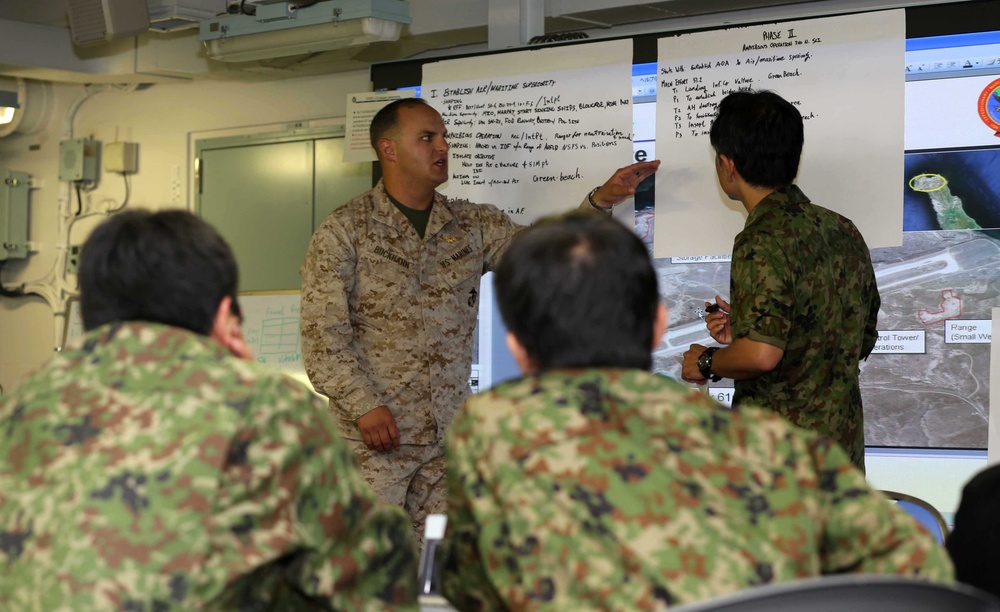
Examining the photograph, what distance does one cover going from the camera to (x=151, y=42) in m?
5.87

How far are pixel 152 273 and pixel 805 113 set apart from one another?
2.51 metres

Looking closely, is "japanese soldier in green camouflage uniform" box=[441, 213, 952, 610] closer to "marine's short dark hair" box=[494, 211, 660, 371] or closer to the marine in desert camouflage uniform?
"marine's short dark hair" box=[494, 211, 660, 371]

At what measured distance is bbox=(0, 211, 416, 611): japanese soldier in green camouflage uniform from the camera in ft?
4.27

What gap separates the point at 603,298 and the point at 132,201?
5777mm

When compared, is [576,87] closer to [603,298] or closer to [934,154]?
[934,154]

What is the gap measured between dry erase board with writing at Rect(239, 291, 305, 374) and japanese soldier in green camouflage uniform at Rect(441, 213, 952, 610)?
4.38 meters

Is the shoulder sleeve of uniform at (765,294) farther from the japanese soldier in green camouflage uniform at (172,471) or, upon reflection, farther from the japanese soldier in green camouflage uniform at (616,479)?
the japanese soldier in green camouflage uniform at (172,471)

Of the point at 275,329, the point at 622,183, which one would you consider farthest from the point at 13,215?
the point at 622,183

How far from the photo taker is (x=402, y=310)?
3.56m

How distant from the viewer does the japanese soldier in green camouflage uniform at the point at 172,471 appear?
1303 mm

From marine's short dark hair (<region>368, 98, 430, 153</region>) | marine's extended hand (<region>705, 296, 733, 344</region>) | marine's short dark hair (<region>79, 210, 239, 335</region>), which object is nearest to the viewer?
marine's short dark hair (<region>79, 210, 239, 335</region>)

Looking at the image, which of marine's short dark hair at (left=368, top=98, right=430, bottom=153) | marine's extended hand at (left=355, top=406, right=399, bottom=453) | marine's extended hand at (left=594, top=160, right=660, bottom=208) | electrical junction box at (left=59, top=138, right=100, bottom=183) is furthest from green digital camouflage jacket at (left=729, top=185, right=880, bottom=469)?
electrical junction box at (left=59, top=138, right=100, bottom=183)

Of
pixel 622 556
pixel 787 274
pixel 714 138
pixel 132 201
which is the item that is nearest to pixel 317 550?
pixel 622 556

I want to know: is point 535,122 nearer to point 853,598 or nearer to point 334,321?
point 334,321
